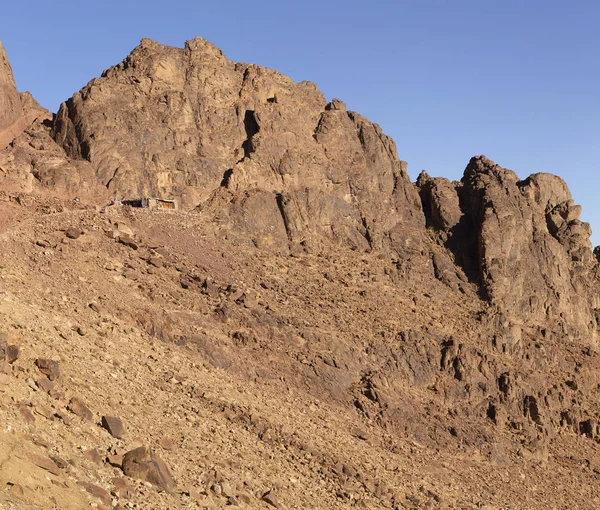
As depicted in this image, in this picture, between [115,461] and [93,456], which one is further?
[115,461]

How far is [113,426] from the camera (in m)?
25.6

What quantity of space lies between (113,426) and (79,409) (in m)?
1.19

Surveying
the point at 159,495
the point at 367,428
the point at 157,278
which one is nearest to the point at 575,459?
the point at 367,428

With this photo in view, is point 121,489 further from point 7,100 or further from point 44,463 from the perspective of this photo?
point 7,100

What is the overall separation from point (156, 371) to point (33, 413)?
10222 millimetres

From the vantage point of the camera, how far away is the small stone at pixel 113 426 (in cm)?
2542

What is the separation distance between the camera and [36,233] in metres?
41.6

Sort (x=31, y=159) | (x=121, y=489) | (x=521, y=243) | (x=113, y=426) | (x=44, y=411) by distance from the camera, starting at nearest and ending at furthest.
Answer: (x=121, y=489), (x=44, y=411), (x=113, y=426), (x=31, y=159), (x=521, y=243)

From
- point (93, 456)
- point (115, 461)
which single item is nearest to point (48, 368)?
point (93, 456)

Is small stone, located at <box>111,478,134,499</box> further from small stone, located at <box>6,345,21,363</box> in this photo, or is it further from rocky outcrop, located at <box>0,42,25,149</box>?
rocky outcrop, located at <box>0,42,25,149</box>

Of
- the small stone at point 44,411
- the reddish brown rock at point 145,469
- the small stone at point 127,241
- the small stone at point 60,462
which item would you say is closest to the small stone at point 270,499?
the reddish brown rock at point 145,469

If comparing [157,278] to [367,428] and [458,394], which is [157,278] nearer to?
[367,428]

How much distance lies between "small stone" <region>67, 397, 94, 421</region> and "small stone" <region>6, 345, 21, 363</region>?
98.0 inches

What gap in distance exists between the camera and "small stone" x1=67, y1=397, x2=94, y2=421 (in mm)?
25297
